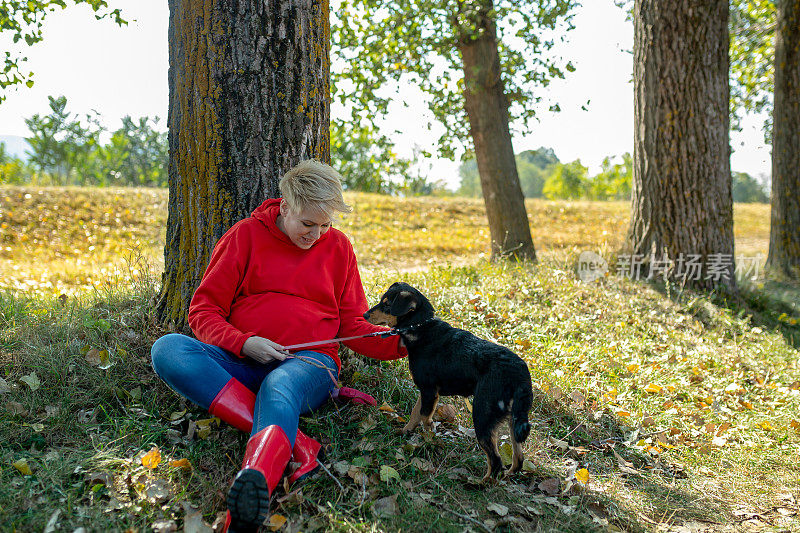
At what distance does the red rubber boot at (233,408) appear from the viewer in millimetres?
2988

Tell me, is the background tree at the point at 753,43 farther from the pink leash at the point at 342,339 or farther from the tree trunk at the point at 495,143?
the pink leash at the point at 342,339

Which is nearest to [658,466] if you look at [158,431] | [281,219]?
[281,219]

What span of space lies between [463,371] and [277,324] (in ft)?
3.69

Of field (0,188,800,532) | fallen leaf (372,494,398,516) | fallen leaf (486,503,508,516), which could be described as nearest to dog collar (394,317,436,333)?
field (0,188,800,532)

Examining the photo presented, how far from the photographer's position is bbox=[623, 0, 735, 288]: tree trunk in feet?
23.2

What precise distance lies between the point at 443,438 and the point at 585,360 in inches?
82.9

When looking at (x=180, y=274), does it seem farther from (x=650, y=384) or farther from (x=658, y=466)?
(x=650, y=384)

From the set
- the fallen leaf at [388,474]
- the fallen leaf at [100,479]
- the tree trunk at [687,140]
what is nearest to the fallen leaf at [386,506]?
the fallen leaf at [388,474]

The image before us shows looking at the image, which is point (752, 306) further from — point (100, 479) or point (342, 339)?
point (100, 479)

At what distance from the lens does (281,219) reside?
345cm

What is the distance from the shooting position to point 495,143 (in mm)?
8766

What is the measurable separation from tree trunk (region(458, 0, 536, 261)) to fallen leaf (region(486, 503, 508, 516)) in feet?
19.6

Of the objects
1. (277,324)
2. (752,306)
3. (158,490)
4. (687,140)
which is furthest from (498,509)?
(752,306)

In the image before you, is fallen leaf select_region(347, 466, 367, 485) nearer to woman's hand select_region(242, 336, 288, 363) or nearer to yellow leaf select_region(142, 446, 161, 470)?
woman's hand select_region(242, 336, 288, 363)
